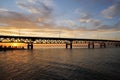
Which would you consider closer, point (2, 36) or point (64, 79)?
point (64, 79)

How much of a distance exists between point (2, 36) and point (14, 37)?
57.0 feet

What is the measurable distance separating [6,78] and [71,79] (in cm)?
1097

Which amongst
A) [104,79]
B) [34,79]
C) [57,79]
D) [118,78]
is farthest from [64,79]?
[118,78]

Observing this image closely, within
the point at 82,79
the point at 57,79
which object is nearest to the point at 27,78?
the point at 57,79

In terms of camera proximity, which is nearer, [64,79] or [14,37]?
[64,79]

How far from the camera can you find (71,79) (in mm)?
23547

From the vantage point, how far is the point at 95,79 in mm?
23797

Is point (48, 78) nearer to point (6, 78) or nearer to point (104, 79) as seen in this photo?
point (6, 78)

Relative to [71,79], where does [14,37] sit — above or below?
above

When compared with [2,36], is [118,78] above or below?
below

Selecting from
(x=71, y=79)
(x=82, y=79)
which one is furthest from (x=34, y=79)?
(x=82, y=79)

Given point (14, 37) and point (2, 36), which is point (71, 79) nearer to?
point (2, 36)

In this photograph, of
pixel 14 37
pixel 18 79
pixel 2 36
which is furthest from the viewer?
pixel 14 37

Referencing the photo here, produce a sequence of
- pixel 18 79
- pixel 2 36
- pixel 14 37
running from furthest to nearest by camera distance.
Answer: pixel 14 37, pixel 2 36, pixel 18 79
